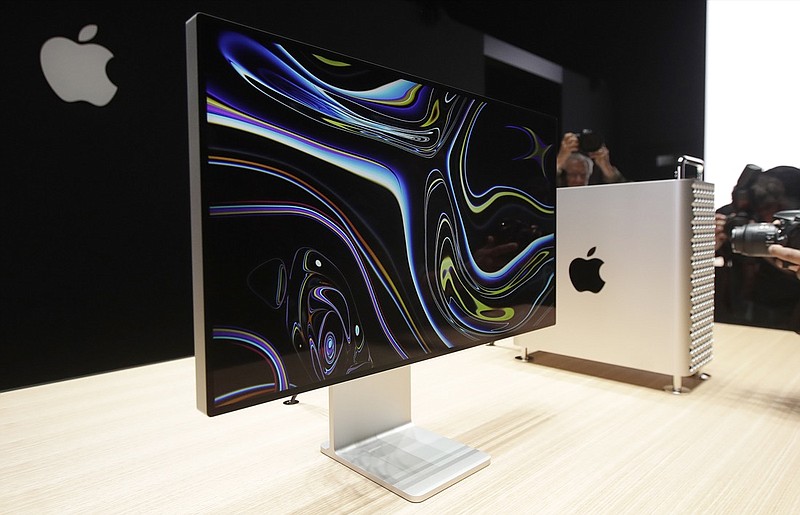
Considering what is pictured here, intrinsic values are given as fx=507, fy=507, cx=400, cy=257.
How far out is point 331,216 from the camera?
1.95 feet

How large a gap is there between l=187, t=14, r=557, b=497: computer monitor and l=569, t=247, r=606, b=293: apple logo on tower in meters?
0.42

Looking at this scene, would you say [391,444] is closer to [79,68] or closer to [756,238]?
[756,238]

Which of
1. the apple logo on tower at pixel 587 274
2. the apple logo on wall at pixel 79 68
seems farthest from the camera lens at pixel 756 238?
the apple logo on wall at pixel 79 68

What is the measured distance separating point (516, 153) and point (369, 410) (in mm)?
487

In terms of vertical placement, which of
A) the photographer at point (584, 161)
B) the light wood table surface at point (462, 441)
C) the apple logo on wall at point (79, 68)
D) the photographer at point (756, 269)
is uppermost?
the apple logo on wall at point (79, 68)

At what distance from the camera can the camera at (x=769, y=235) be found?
1.01m

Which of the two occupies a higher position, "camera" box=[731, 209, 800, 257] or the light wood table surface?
"camera" box=[731, 209, 800, 257]

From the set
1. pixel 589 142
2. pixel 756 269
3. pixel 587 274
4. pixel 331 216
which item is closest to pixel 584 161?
pixel 589 142

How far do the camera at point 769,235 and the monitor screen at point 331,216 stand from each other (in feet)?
1.98

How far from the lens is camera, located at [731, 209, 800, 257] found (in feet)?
3.32

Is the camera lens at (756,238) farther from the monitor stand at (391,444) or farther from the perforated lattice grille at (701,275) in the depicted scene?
the monitor stand at (391,444)

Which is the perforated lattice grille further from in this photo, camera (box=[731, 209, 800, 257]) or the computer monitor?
the computer monitor

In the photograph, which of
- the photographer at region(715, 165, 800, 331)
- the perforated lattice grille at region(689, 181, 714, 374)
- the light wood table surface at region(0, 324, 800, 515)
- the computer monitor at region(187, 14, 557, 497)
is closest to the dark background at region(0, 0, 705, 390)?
the photographer at region(715, 165, 800, 331)

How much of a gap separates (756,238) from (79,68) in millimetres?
1872
